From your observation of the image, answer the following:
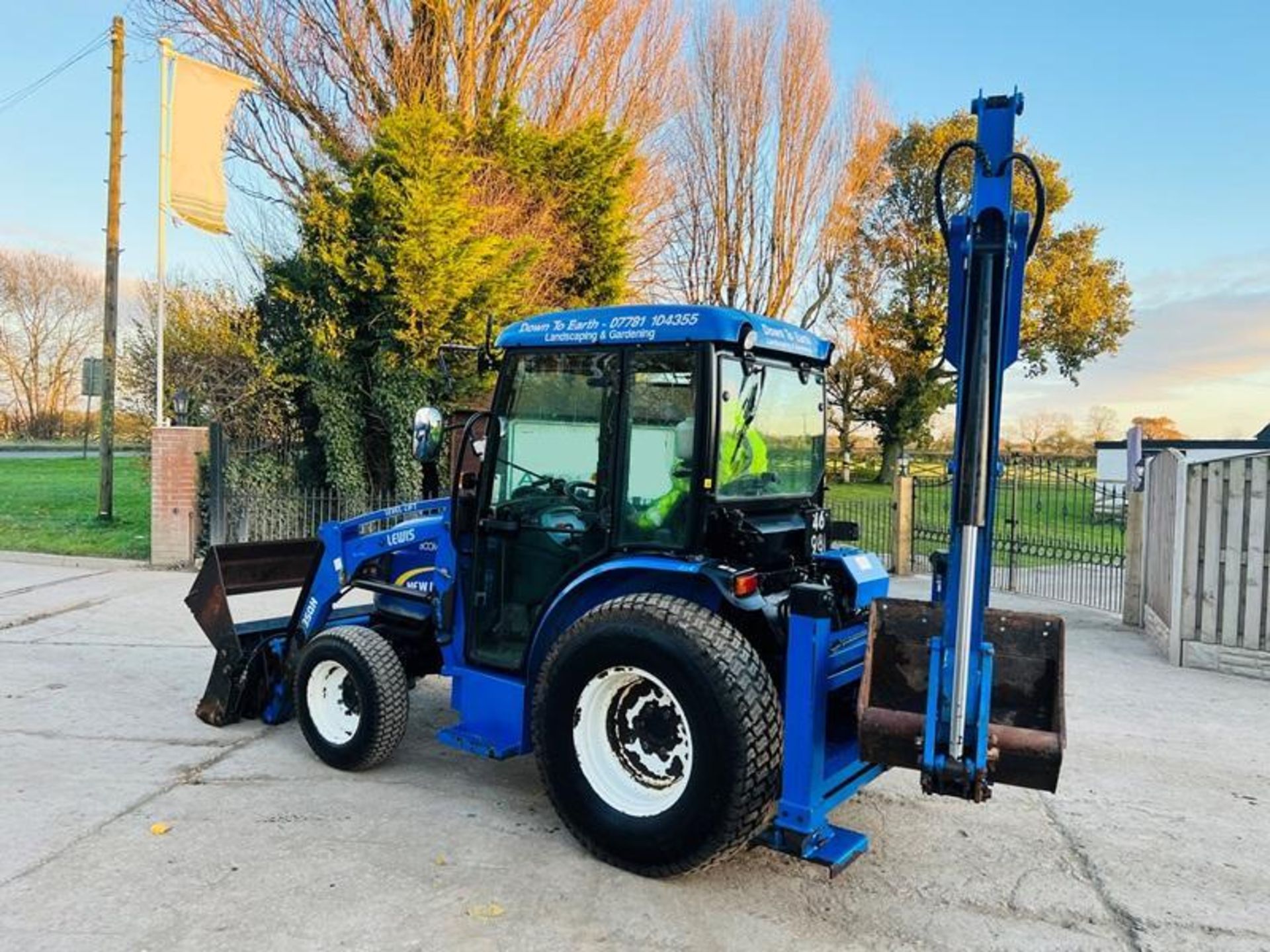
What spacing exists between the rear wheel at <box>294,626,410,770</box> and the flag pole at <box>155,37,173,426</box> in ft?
28.0

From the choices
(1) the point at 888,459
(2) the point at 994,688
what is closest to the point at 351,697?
(2) the point at 994,688

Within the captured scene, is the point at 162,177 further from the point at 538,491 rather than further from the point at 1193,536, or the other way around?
the point at 1193,536

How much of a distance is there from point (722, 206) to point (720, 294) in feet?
6.89

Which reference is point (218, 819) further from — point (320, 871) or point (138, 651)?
point (138, 651)

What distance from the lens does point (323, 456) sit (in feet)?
40.0

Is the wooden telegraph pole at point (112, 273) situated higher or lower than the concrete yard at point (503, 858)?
higher

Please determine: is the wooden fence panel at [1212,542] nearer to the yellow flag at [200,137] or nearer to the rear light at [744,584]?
the rear light at [744,584]

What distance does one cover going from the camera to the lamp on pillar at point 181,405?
12.1 meters

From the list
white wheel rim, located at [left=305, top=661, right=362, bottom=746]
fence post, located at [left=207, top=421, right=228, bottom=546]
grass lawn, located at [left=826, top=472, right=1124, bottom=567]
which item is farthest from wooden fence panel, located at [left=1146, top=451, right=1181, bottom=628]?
fence post, located at [left=207, top=421, right=228, bottom=546]

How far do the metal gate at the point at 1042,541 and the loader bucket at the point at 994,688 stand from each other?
7.43m

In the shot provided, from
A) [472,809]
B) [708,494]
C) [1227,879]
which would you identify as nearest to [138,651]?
[472,809]

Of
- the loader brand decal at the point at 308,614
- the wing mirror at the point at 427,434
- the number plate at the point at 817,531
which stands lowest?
the loader brand decal at the point at 308,614

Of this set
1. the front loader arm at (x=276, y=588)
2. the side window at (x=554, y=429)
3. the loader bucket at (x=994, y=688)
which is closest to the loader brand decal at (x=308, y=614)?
the front loader arm at (x=276, y=588)

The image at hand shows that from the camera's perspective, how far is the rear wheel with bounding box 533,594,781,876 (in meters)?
3.34
